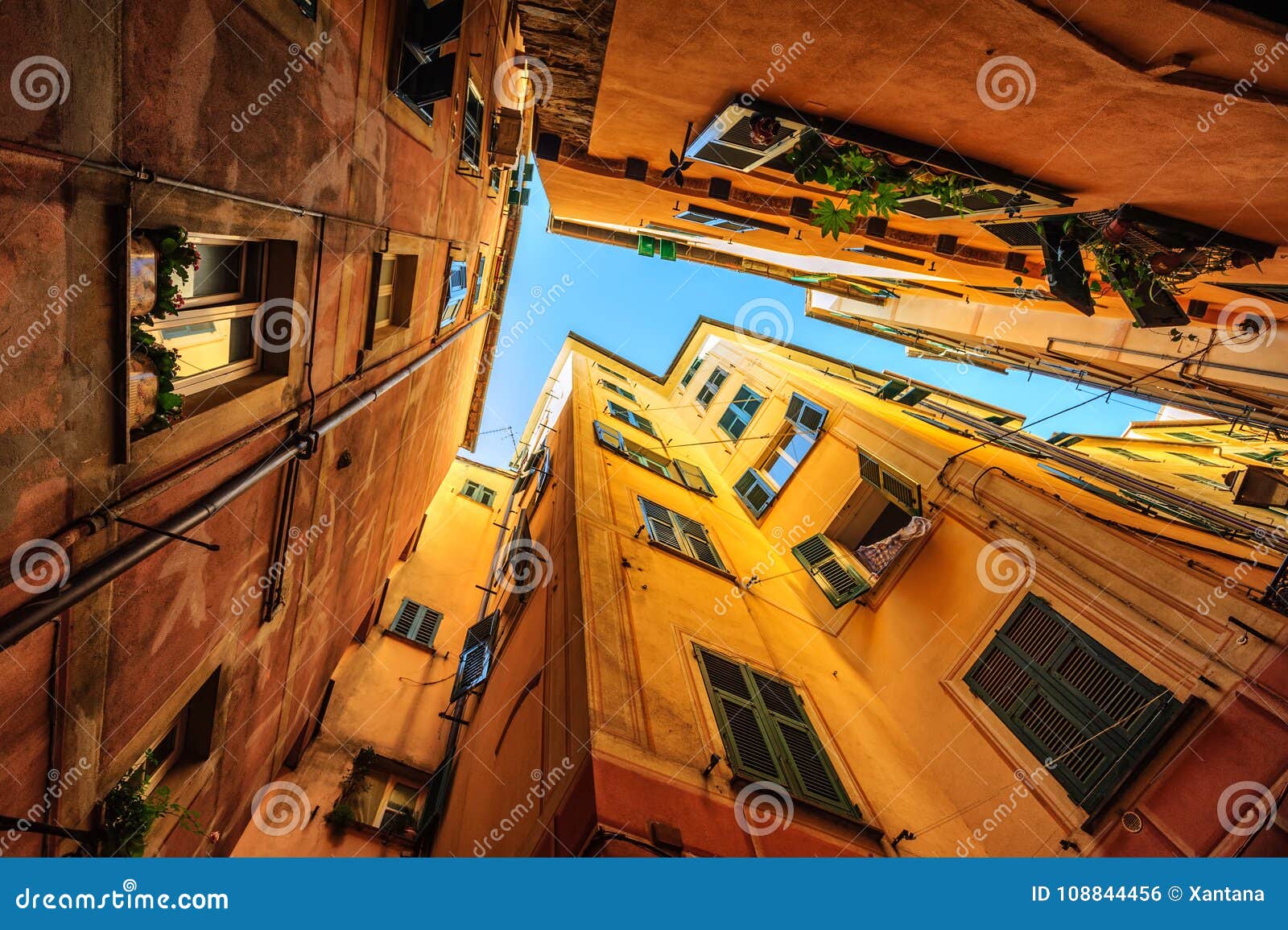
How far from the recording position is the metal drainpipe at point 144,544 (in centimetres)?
296

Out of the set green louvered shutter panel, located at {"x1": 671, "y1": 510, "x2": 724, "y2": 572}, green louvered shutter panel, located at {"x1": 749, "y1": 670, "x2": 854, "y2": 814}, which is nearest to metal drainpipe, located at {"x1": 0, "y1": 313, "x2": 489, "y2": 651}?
green louvered shutter panel, located at {"x1": 749, "y1": 670, "x2": 854, "y2": 814}

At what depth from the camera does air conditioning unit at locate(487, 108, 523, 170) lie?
10.8 m

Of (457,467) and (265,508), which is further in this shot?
(457,467)

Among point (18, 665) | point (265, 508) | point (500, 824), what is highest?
point (18, 665)

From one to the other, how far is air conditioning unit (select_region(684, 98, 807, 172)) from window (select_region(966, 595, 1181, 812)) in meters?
5.73

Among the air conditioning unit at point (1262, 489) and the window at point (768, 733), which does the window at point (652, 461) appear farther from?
the air conditioning unit at point (1262, 489)

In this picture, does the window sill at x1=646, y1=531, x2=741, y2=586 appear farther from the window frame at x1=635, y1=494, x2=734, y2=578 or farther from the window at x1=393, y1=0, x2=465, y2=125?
the window at x1=393, y1=0, x2=465, y2=125

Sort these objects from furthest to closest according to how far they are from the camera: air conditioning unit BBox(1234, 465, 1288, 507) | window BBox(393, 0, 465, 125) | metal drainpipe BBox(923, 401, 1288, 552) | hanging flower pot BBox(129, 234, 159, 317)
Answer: air conditioning unit BBox(1234, 465, 1288, 507) → metal drainpipe BBox(923, 401, 1288, 552) → window BBox(393, 0, 465, 125) → hanging flower pot BBox(129, 234, 159, 317)

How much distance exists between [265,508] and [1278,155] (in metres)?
9.03

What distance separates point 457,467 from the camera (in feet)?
86.3

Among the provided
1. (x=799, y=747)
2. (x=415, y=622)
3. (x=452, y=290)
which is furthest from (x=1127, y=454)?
(x=415, y=622)

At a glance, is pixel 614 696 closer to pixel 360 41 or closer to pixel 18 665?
pixel 18 665

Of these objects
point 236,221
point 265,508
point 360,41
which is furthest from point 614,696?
point 360,41

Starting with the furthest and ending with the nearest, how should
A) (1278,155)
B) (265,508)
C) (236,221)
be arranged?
(265,508) → (1278,155) → (236,221)
